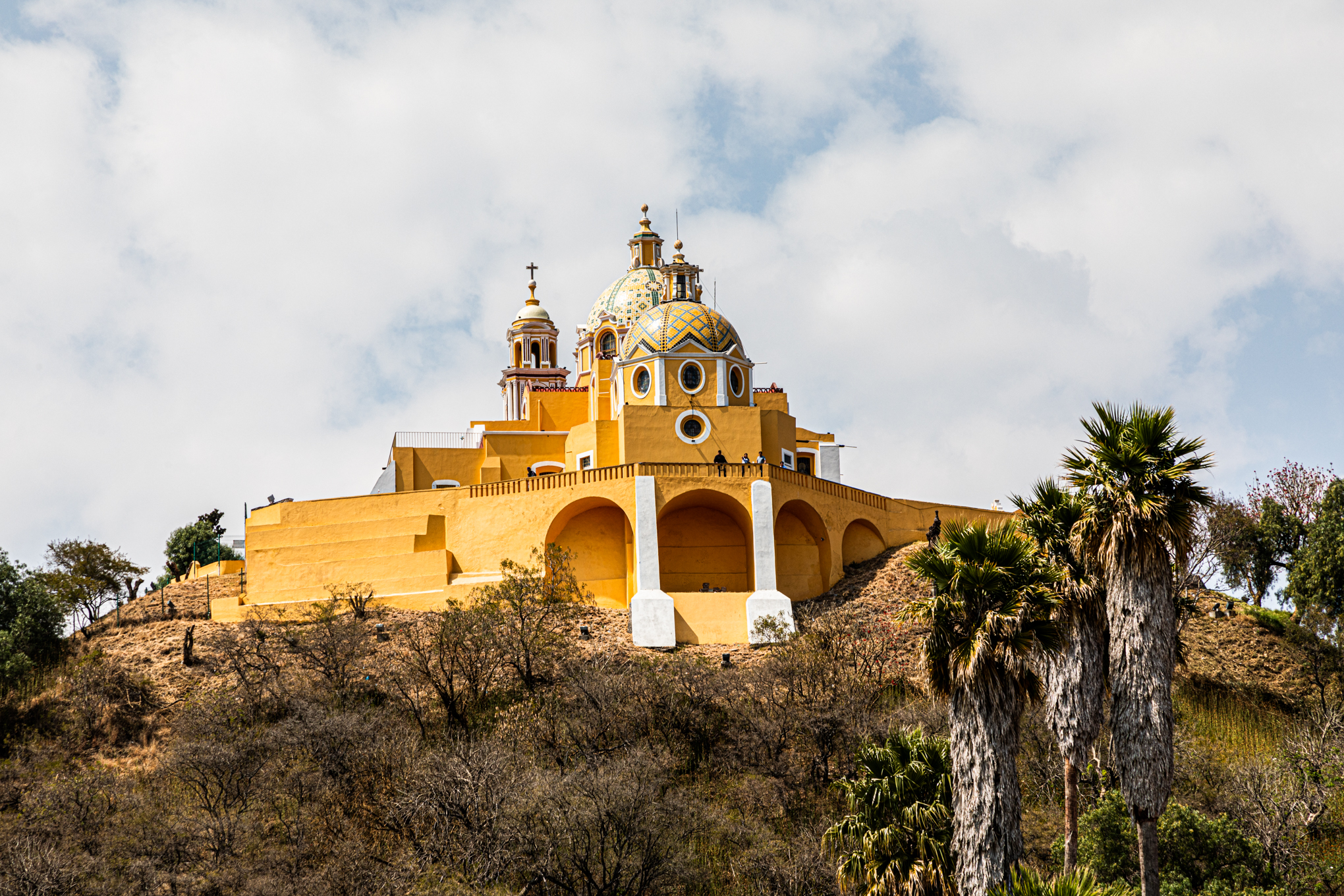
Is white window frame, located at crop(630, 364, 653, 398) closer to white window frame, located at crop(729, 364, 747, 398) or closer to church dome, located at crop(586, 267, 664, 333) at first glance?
white window frame, located at crop(729, 364, 747, 398)

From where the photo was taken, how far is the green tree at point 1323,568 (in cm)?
3388

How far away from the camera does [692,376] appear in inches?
1478

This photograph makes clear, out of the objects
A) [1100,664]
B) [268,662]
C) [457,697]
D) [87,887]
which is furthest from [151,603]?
[1100,664]

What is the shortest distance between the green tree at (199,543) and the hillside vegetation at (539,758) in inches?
761

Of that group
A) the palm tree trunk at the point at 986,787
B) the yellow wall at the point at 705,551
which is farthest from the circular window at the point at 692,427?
the palm tree trunk at the point at 986,787

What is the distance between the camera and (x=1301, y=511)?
132ft

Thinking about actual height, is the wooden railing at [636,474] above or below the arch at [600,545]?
above

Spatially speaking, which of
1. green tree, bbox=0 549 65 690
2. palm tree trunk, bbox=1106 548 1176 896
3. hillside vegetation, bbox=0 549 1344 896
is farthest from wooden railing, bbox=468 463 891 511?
palm tree trunk, bbox=1106 548 1176 896

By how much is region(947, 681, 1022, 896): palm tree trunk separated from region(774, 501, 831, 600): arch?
1953 cm

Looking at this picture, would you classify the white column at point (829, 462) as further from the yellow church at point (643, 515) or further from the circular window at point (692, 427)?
the circular window at point (692, 427)

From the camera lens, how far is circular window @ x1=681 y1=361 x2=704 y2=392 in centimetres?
3747

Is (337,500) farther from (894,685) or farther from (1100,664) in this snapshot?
(1100,664)

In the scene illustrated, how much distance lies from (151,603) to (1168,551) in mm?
29393

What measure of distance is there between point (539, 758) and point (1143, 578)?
42.2 ft
